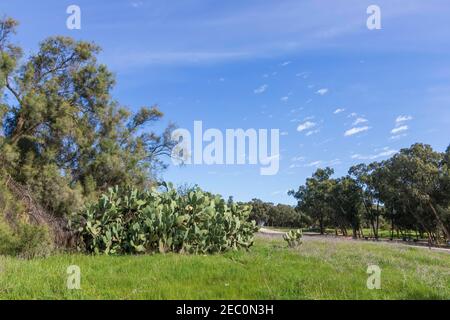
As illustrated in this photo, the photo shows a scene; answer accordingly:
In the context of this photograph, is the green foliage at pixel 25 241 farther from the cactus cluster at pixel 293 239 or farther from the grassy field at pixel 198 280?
the cactus cluster at pixel 293 239

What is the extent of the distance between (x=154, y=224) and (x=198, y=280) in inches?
166

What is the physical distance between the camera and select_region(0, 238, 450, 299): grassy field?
7.08 m

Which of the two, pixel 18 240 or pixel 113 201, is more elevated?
pixel 113 201

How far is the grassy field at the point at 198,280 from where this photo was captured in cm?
708

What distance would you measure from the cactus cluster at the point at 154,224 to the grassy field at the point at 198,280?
154cm

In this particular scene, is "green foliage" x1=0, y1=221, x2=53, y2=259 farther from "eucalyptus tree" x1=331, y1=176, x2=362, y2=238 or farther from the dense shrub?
"eucalyptus tree" x1=331, y1=176, x2=362, y2=238

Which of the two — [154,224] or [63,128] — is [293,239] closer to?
[154,224]

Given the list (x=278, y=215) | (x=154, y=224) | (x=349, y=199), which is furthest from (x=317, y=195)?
(x=154, y=224)

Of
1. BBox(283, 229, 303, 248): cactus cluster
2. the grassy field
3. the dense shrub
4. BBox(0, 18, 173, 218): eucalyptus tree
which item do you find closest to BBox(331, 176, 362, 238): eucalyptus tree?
BBox(0, 18, 173, 218): eucalyptus tree

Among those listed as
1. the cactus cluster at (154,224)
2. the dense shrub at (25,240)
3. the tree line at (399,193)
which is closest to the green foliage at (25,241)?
the dense shrub at (25,240)

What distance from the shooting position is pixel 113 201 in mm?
13312
